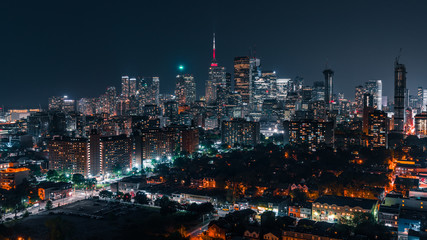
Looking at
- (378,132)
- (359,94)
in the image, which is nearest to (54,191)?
(378,132)

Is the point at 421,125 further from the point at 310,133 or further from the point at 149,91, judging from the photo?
the point at 149,91

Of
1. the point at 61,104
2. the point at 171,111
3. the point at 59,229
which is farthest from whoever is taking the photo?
the point at 61,104

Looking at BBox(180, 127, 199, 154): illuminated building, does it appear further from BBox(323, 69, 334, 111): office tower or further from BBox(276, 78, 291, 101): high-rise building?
BBox(276, 78, 291, 101): high-rise building

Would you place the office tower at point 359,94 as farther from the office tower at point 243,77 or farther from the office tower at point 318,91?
the office tower at point 243,77

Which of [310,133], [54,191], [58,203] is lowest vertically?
[58,203]

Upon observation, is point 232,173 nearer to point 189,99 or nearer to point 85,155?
point 85,155
